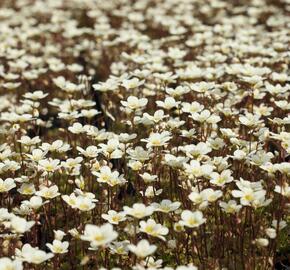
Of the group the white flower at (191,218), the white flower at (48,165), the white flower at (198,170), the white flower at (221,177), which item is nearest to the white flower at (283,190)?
the white flower at (221,177)

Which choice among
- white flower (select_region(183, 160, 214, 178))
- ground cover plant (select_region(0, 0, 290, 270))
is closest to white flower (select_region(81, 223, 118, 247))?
ground cover plant (select_region(0, 0, 290, 270))

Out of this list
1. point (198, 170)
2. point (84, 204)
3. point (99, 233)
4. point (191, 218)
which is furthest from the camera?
point (198, 170)

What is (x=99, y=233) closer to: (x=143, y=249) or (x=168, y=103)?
(x=143, y=249)

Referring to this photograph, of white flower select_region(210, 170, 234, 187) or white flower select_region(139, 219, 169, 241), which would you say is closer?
white flower select_region(139, 219, 169, 241)

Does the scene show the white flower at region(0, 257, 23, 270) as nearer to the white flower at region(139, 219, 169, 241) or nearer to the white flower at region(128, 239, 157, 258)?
the white flower at region(128, 239, 157, 258)

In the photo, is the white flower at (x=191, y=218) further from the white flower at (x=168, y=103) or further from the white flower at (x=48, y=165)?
the white flower at (x=168, y=103)

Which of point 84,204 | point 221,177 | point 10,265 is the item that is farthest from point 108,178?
point 10,265

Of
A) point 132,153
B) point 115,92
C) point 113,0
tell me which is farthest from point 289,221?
point 113,0

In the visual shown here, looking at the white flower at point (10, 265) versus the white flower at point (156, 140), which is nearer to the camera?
the white flower at point (10, 265)

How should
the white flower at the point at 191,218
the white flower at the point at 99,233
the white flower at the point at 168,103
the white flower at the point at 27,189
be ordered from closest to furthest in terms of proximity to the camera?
the white flower at the point at 99,233
the white flower at the point at 191,218
the white flower at the point at 27,189
the white flower at the point at 168,103
